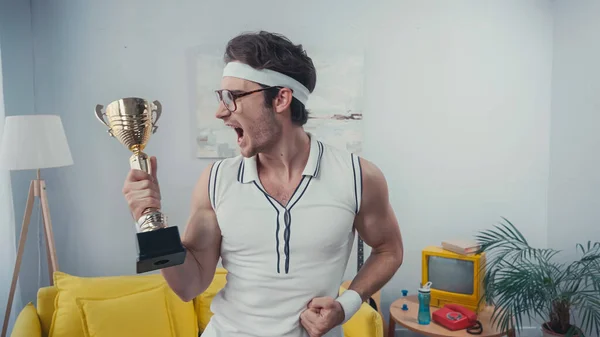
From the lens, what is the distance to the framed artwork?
2.75m

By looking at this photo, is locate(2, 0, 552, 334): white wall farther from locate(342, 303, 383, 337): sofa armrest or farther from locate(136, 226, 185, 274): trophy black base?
locate(136, 226, 185, 274): trophy black base

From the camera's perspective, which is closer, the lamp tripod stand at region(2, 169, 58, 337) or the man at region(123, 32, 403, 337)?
the man at region(123, 32, 403, 337)

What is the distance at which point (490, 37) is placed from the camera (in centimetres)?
282

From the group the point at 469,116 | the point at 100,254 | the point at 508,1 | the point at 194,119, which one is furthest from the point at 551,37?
the point at 100,254

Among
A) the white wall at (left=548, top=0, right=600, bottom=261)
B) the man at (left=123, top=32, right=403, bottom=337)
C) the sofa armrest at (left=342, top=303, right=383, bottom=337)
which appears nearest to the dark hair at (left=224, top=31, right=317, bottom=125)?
the man at (left=123, top=32, right=403, bottom=337)

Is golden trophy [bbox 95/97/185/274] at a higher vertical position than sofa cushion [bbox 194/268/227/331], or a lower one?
higher

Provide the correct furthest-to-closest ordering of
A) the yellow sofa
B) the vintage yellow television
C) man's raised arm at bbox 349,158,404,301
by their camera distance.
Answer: the vintage yellow television < the yellow sofa < man's raised arm at bbox 349,158,404,301

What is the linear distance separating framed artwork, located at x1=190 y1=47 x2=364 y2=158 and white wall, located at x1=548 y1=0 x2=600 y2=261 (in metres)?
1.22

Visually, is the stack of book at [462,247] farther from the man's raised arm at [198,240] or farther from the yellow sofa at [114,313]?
the man's raised arm at [198,240]

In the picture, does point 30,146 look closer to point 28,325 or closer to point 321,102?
point 28,325

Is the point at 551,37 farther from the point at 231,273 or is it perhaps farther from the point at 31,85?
the point at 31,85

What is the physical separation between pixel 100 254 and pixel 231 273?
2.02 metres

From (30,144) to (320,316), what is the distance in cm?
183

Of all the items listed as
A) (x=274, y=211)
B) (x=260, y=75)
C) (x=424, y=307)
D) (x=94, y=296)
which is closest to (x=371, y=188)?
(x=274, y=211)
